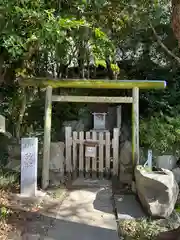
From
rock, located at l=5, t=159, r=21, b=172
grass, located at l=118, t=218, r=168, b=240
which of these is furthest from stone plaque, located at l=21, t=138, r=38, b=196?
grass, located at l=118, t=218, r=168, b=240

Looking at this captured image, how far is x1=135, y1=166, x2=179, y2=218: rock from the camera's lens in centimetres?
439

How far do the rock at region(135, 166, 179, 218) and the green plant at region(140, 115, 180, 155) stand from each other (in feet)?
4.61

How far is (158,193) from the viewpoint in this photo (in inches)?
179

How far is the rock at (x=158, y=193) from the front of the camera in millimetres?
4395

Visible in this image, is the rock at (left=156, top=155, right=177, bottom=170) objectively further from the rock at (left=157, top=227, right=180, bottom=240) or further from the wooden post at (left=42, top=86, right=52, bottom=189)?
the rock at (left=157, top=227, right=180, bottom=240)

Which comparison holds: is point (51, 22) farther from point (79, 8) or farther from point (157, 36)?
point (157, 36)

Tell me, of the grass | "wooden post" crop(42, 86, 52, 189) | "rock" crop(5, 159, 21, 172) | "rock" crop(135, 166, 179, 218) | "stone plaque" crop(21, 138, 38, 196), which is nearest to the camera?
the grass

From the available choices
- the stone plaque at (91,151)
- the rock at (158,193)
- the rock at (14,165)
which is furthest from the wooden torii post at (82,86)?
the rock at (158,193)

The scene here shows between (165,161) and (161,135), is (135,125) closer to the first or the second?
(161,135)

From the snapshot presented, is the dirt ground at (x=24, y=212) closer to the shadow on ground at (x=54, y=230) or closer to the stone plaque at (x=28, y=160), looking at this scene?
the shadow on ground at (x=54, y=230)

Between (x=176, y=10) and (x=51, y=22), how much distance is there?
57.9 inches

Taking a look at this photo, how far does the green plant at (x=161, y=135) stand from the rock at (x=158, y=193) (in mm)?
1405

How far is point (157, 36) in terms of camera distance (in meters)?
7.28

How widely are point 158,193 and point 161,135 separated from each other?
1.98m
